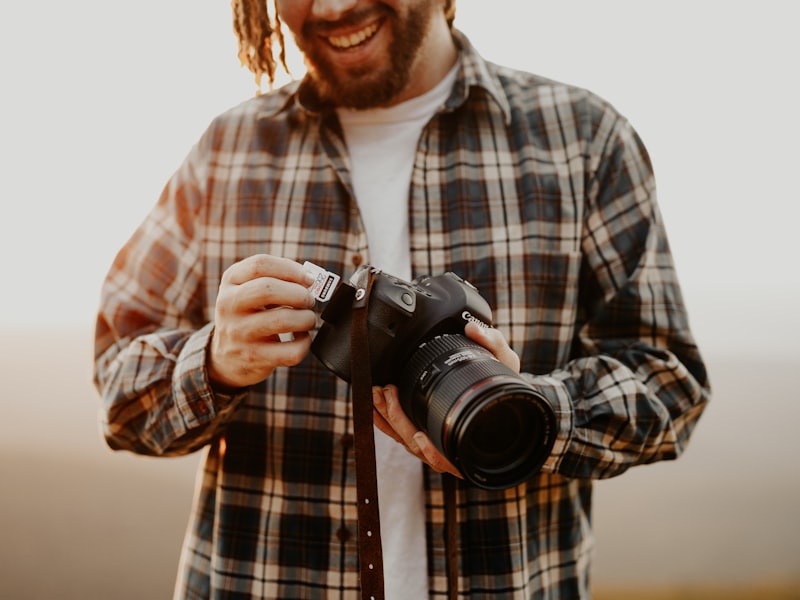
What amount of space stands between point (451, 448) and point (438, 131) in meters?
0.52

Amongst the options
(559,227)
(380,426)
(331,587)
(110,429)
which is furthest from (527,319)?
(110,429)

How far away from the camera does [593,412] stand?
854 millimetres

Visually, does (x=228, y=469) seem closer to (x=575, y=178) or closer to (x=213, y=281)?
(x=213, y=281)

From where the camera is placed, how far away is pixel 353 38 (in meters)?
0.99

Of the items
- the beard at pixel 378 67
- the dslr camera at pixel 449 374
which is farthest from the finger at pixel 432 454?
the beard at pixel 378 67

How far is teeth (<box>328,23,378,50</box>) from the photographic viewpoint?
3.23 ft

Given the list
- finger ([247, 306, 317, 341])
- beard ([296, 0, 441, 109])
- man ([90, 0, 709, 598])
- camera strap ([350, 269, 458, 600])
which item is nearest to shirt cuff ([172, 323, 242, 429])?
man ([90, 0, 709, 598])

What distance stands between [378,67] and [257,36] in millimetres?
292

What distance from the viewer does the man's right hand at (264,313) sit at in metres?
0.74

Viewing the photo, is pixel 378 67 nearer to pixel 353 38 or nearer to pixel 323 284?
pixel 353 38

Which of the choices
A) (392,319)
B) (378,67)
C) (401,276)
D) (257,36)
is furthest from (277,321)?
(257,36)

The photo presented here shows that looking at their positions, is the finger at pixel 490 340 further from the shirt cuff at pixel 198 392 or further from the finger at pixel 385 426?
the shirt cuff at pixel 198 392

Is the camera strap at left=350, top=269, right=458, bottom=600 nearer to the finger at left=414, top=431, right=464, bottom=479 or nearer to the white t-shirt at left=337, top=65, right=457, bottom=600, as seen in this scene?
the finger at left=414, top=431, right=464, bottom=479

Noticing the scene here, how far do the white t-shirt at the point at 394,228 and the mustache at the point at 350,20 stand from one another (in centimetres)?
12
